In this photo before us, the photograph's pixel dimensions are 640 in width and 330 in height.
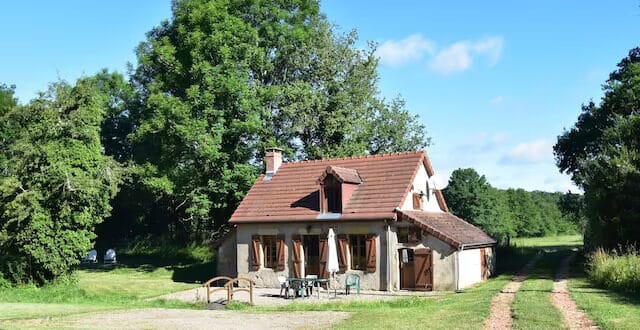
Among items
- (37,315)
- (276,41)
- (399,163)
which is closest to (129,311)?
(37,315)

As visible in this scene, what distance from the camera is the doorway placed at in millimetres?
26562

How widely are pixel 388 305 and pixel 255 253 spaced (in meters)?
10.8

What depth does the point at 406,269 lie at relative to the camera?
24.7 m

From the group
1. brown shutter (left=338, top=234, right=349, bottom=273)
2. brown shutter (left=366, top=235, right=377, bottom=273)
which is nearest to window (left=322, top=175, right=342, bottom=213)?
brown shutter (left=338, top=234, right=349, bottom=273)

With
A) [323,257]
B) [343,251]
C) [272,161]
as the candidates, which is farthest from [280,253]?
[272,161]

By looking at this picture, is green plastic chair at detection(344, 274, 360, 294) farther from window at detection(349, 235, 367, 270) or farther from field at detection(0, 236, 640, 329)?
field at detection(0, 236, 640, 329)

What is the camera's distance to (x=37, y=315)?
54.1ft

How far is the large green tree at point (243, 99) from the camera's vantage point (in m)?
33.3

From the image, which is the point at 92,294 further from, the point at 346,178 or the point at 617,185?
the point at 617,185

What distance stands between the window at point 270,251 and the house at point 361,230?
0.05 metres

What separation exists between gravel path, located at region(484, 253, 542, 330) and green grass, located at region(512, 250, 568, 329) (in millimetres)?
162

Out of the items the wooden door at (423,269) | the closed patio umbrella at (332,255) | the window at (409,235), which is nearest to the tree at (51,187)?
the closed patio umbrella at (332,255)

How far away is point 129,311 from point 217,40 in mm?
18926

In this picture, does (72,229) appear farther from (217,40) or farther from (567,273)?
(567,273)
